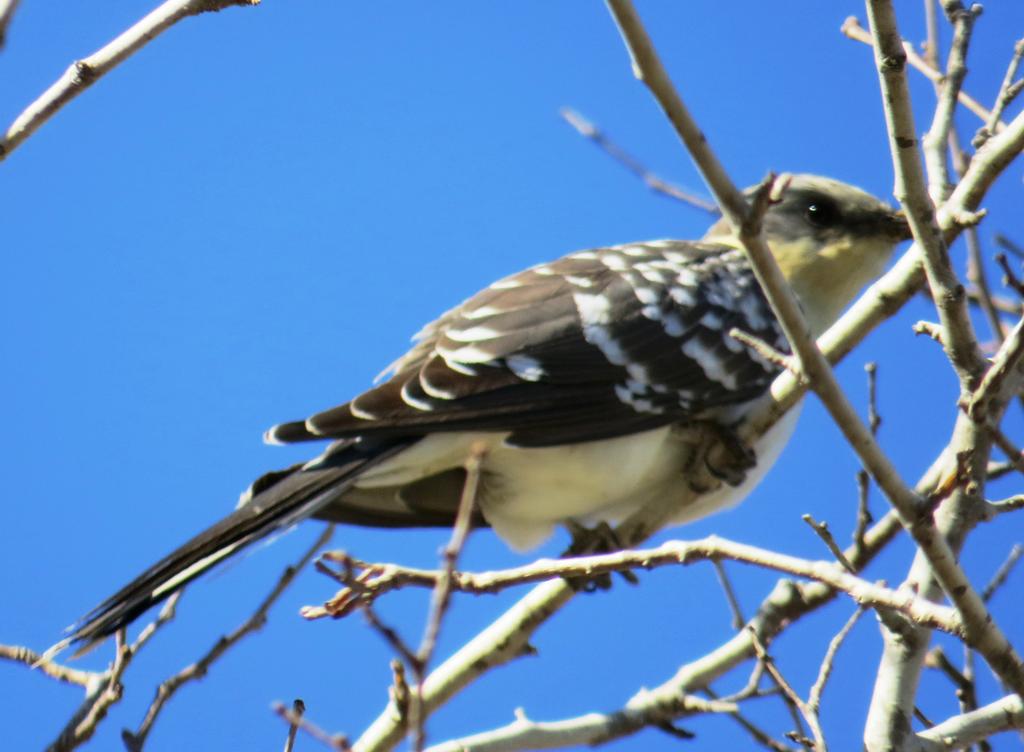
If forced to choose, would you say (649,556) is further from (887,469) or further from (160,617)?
(160,617)

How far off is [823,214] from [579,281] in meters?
1.25

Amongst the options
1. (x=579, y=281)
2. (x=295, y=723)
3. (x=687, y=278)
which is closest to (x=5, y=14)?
(x=295, y=723)

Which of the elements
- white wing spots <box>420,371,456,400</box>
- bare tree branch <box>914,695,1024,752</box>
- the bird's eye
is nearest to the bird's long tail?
white wing spots <box>420,371,456,400</box>

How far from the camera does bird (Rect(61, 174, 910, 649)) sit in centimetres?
387

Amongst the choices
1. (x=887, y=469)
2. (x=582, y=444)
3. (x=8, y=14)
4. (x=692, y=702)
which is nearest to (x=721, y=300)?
(x=582, y=444)

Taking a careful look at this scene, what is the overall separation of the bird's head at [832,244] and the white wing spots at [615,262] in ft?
2.40

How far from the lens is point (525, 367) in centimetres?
416

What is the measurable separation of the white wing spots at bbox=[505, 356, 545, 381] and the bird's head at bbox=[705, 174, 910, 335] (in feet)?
4.50

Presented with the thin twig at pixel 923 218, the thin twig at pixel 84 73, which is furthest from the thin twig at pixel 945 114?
the thin twig at pixel 84 73

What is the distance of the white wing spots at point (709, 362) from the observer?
442 centimetres

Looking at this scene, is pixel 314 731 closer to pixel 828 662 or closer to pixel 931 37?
pixel 828 662

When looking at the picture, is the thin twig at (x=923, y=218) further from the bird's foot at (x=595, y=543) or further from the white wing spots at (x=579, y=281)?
the white wing spots at (x=579, y=281)

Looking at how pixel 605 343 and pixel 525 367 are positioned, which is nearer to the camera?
pixel 525 367

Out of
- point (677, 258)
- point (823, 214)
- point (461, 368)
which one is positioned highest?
point (823, 214)
